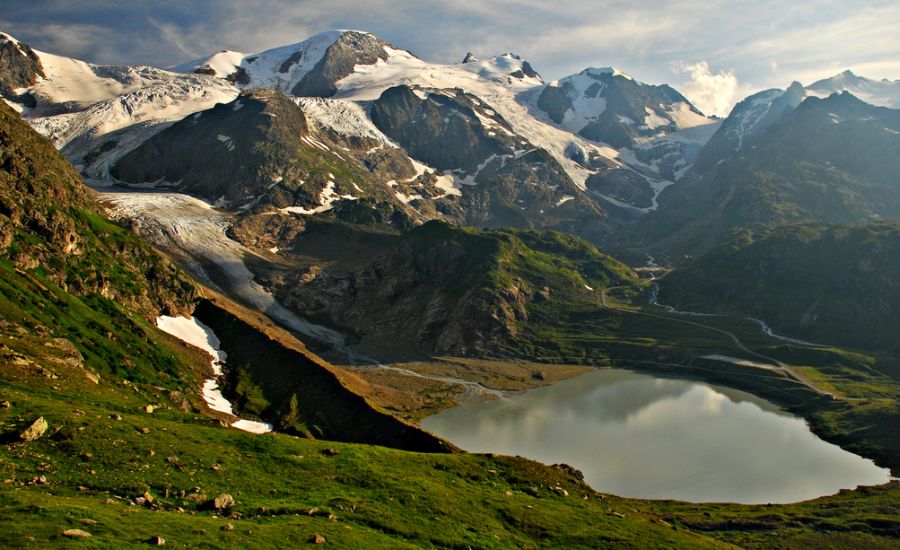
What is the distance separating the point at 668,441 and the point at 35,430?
326 feet

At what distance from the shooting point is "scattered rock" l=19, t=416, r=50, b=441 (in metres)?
38.4

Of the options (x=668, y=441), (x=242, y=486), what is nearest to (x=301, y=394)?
(x=668, y=441)

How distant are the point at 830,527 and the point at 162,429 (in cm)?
7415

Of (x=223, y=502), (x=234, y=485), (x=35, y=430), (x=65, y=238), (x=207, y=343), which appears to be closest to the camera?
(x=223, y=502)

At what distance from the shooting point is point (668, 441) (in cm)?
11456

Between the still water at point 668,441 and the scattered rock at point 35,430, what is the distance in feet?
228

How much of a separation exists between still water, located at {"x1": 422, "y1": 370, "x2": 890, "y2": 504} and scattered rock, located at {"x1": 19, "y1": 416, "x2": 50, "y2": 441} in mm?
69453

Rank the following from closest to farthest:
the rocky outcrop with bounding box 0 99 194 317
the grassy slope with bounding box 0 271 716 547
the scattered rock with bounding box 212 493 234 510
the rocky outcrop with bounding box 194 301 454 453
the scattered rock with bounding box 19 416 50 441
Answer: the grassy slope with bounding box 0 271 716 547 < the scattered rock with bounding box 212 493 234 510 < the scattered rock with bounding box 19 416 50 441 < the rocky outcrop with bounding box 194 301 454 453 < the rocky outcrop with bounding box 0 99 194 317

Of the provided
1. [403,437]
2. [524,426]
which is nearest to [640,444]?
[524,426]

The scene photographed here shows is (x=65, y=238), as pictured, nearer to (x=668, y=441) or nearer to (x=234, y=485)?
(x=234, y=485)

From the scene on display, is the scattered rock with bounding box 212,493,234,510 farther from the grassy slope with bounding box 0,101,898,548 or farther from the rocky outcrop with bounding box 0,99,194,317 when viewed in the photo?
the rocky outcrop with bounding box 0,99,194,317

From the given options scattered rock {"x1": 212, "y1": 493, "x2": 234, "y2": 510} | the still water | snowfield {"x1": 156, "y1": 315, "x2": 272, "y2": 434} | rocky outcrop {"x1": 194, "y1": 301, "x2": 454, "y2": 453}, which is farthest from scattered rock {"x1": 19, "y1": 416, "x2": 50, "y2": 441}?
the still water

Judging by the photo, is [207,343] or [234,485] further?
Answer: [207,343]

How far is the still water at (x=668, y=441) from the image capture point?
95688 millimetres
